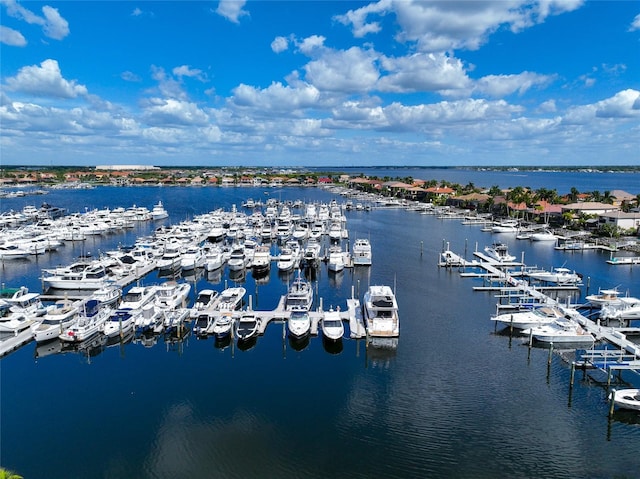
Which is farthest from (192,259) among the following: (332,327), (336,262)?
(332,327)

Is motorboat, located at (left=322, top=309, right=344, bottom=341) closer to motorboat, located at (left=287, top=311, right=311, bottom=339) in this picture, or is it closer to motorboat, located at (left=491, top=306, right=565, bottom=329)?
motorboat, located at (left=287, top=311, right=311, bottom=339)

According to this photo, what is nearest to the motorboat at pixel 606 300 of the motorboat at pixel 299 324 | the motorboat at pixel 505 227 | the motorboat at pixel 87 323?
the motorboat at pixel 299 324

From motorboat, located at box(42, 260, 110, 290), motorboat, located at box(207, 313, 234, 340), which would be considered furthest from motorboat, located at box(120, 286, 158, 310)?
motorboat, located at box(42, 260, 110, 290)

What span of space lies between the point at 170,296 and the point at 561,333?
26.9 metres

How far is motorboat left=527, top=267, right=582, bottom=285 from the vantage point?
43.1 m

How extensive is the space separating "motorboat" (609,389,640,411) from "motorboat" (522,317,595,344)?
269 inches

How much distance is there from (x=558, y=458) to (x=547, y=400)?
4.51 meters

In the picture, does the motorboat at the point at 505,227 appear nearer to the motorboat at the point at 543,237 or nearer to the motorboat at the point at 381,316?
the motorboat at the point at 543,237

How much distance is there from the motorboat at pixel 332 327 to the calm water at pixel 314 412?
867mm

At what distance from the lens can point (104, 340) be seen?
2995 centimetres

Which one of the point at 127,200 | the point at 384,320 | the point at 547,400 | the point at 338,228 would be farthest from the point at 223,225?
the point at 127,200

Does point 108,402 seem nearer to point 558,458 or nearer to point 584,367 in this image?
point 558,458

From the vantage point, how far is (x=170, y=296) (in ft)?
117

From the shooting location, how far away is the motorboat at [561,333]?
2920 centimetres
